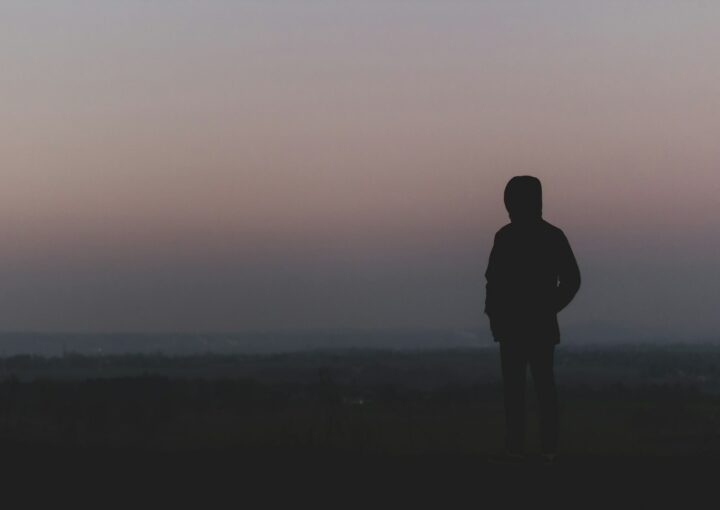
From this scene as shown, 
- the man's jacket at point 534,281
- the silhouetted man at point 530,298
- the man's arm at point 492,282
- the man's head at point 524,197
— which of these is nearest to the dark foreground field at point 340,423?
the silhouetted man at point 530,298

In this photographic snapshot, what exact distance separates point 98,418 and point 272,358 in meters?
137

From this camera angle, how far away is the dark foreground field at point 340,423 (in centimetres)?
1327

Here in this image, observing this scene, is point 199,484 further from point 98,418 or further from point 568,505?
point 98,418

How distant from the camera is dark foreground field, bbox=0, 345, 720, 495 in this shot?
Answer: 13273mm

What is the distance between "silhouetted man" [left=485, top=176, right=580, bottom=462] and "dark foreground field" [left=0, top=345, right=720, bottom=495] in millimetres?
572

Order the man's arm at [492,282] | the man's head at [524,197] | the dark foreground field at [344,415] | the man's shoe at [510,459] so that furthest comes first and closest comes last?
the dark foreground field at [344,415] < the man's arm at [492,282] < the man's shoe at [510,459] < the man's head at [524,197]

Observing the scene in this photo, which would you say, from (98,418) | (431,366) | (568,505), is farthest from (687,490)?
(431,366)

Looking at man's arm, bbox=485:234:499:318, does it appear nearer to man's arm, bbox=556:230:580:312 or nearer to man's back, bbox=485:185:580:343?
man's back, bbox=485:185:580:343

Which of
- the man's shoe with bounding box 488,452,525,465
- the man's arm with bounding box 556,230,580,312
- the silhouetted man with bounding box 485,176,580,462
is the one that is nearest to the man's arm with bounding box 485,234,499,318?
the silhouetted man with bounding box 485,176,580,462

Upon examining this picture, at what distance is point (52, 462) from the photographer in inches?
547

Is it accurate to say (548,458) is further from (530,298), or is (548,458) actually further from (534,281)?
(534,281)

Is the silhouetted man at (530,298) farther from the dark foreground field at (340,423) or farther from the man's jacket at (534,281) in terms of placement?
the dark foreground field at (340,423)

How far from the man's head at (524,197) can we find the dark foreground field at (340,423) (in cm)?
246

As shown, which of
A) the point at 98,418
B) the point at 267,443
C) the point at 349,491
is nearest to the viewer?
the point at 349,491
